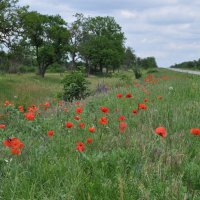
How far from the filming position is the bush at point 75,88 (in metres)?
14.4

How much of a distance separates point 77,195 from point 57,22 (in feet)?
192

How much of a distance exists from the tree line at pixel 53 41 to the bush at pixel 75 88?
6.72 meters

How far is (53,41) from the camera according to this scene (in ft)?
194

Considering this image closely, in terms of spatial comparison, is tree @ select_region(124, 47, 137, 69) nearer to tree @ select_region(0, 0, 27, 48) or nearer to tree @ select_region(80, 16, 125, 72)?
tree @ select_region(80, 16, 125, 72)

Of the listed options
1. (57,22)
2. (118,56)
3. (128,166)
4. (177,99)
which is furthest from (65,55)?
(128,166)

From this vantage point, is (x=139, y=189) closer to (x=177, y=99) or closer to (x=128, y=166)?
(x=128, y=166)

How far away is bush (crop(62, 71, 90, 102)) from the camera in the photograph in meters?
14.4

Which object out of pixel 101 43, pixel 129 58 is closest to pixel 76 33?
pixel 101 43

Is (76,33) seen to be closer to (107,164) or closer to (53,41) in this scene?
(53,41)

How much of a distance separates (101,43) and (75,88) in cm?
6363

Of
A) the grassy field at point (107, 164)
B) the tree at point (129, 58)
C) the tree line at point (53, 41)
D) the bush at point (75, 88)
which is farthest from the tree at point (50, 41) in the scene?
the tree at point (129, 58)

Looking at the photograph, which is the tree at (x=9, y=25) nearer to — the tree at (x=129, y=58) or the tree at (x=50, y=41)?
the tree at (x=50, y=41)

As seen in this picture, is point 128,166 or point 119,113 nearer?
point 128,166

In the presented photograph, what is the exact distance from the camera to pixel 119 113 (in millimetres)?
6582
